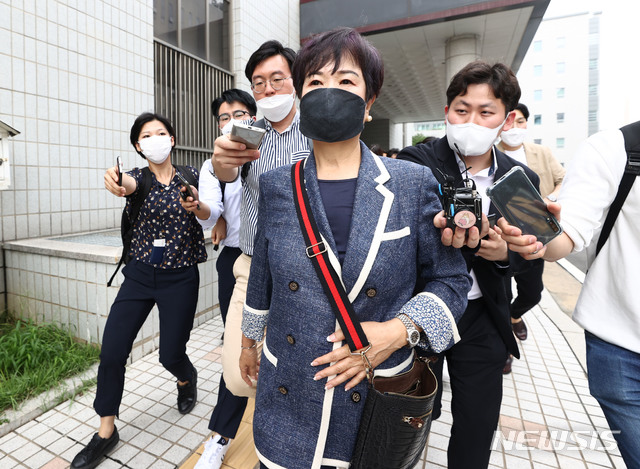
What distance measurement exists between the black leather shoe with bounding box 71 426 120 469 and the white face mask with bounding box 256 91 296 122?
2.17 m

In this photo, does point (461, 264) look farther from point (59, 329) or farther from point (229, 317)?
point (59, 329)

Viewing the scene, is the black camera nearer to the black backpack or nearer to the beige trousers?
the beige trousers

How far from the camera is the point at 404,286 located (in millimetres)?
1247

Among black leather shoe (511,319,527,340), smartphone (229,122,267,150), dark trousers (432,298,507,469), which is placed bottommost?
black leather shoe (511,319,527,340)

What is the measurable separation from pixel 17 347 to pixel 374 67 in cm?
365

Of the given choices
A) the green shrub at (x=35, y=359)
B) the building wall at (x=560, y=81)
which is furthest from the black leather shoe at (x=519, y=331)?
the building wall at (x=560, y=81)

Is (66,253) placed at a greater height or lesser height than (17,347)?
greater

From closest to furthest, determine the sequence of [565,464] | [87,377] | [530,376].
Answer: [565,464]
[87,377]
[530,376]

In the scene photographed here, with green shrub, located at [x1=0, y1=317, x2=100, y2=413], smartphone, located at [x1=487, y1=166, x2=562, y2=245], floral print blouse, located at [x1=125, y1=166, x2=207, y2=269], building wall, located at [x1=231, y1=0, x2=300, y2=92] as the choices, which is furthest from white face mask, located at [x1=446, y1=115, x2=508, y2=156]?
building wall, located at [x1=231, y1=0, x2=300, y2=92]

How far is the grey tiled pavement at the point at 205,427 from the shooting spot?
234 centimetres

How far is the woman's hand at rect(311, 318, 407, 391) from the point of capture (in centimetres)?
112

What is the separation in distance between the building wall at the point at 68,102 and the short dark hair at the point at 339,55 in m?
4.12

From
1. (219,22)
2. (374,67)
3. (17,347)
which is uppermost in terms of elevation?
(219,22)

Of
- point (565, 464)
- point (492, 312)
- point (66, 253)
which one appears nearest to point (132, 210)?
point (66, 253)
